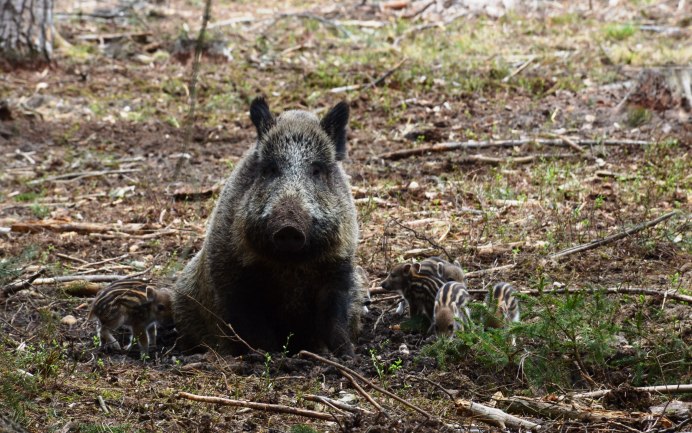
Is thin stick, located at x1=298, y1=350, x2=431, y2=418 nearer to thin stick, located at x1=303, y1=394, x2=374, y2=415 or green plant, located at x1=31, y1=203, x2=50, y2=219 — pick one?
thin stick, located at x1=303, y1=394, x2=374, y2=415

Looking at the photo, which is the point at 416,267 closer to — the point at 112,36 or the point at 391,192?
the point at 391,192

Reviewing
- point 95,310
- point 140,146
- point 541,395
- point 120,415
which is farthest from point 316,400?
point 140,146

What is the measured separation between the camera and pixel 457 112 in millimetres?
12859

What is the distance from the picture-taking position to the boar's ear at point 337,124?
Result: 6426 millimetres

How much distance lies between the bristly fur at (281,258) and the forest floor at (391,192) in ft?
1.45

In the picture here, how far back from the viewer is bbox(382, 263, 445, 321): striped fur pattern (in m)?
6.50

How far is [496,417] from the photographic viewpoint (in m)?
4.18

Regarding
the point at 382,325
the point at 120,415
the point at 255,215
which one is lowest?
the point at 382,325

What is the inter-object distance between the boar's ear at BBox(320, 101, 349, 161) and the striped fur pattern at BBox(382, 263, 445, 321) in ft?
3.35

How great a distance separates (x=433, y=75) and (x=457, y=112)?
1599mm

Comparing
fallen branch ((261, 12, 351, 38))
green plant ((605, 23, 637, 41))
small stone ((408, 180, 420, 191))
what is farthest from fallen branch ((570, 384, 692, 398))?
fallen branch ((261, 12, 351, 38))

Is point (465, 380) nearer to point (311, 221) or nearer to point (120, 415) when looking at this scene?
point (311, 221)

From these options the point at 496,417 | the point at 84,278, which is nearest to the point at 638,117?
the point at 84,278

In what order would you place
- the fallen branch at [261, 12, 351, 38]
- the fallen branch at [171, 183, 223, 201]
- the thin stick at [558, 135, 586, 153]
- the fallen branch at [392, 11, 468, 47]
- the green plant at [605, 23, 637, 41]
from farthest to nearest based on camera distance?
the fallen branch at [261, 12, 351, 38]
the fallen branch at [392, 11, 468, 47]
the green plant at [605, 23, 637, 41]
the thin stick at [558, 135, 586, 153]
the fallen branch at [171, 183, 223, 201]
